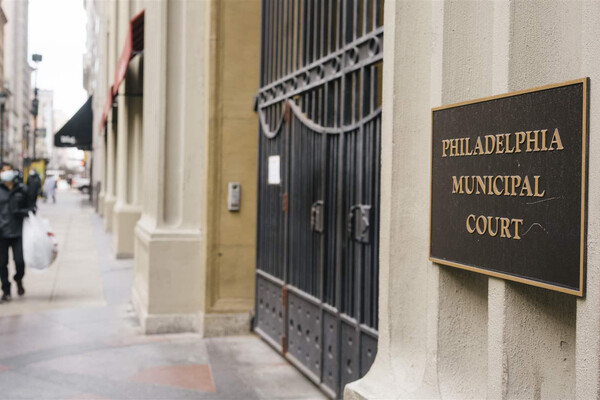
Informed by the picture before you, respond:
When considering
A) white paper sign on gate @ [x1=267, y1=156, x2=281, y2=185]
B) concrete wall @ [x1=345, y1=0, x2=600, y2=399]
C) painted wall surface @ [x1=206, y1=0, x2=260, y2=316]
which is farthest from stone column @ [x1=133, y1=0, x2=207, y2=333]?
concrete wall @ [x1=345, y1=0, x2=600, y2=399]

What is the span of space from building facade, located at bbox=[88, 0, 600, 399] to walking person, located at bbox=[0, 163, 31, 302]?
1793 millimetres

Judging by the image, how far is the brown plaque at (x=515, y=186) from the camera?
9.42 ft

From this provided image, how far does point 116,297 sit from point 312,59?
6.11 meters

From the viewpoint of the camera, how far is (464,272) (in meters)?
3.84

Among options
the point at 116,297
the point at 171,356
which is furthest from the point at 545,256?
the point at 116,297

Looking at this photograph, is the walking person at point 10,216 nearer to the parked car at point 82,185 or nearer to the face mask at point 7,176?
the face mask at point 7,176

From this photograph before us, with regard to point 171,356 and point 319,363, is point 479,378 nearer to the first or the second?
point 319,363

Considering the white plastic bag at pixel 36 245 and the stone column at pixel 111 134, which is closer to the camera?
the white plastic bag at pixel 36 245

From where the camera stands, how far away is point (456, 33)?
385 centimetres

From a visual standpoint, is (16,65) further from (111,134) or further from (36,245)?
(36,245)

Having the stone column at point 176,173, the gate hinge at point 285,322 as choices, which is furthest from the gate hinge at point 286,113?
the stone column at point 176,173

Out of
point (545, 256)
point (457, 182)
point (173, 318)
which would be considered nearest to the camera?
point (545, 256)

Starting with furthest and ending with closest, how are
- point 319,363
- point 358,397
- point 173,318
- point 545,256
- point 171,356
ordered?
point 173,318
point 171,356
point 319,363
point 358,397
point 545,256

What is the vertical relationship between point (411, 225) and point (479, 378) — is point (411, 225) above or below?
above
